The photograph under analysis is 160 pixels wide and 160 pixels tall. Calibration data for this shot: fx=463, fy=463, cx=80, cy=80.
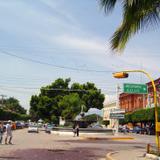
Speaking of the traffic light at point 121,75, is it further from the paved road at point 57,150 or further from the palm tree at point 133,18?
the palm tree at point 133,18

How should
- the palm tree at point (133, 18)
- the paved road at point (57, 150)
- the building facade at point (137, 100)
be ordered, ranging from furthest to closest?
the building facade at point (137, 100) → the paved road at point (57, 150) → the palm tree at point (133, 18)

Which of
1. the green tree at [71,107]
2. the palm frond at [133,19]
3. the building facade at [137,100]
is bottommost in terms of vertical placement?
the palm frond at [133,19]

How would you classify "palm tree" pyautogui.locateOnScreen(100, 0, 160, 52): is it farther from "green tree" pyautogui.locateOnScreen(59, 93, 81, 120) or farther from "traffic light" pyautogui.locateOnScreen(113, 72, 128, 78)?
"green tree" pyautogui.locateOnScreen(59, 93, 81, 120)

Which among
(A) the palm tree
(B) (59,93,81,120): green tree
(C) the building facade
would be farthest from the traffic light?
(C) the building facade

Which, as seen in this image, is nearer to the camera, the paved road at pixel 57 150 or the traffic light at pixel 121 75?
the paved road at pixel 57 150

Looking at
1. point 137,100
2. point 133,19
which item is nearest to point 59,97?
point 137,100

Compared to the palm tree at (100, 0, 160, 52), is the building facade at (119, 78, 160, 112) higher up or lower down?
higher up

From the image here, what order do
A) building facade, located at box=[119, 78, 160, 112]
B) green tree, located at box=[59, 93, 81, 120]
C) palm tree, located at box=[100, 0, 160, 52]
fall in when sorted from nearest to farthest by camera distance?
1. palm tree, located at box=[100, 0, 160, 52]
2. green tree, located at box=[59, 93, 81, 120]
3. building facade, located at box=[119, 78, 160, 112]

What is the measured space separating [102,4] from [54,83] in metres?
81.8

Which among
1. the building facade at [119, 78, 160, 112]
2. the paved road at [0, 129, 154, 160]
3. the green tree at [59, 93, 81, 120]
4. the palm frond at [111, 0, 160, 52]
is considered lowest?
the paved road at [0, 129, 154, 160]

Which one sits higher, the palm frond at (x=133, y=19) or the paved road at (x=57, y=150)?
the palm frond at (x=133, y=19)

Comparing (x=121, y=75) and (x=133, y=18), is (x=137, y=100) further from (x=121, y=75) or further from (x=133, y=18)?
(x=133, y=18)

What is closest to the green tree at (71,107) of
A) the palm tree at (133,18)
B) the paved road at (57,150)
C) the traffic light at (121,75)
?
the paved road at (57,150)

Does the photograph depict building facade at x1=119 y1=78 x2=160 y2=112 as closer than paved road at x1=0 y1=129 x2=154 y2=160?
No
